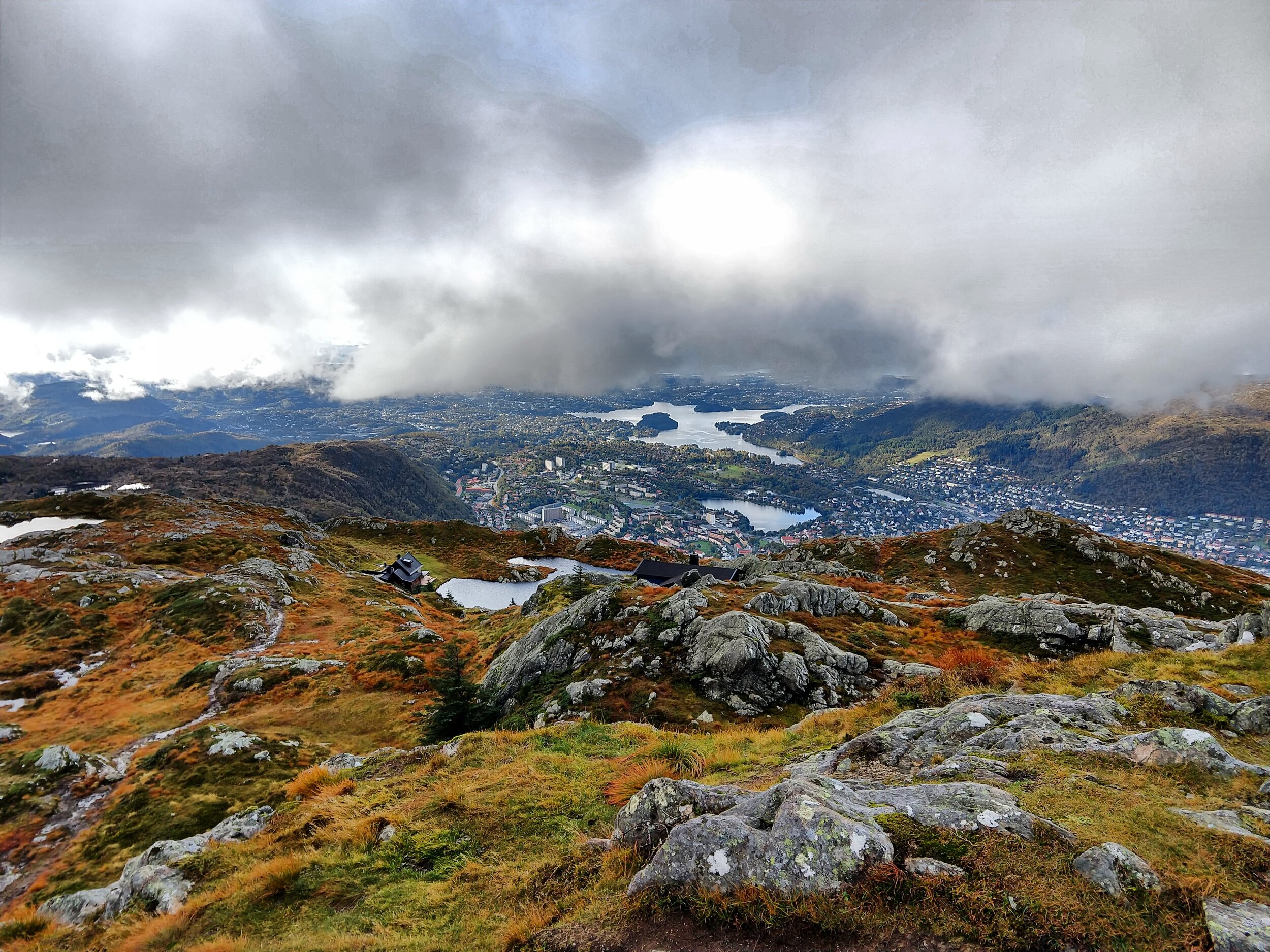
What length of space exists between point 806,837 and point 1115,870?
121 inches

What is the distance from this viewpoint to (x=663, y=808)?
7574 millimetres

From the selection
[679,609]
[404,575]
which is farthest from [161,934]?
[404,575]

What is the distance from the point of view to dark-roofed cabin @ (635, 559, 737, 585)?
57906mm

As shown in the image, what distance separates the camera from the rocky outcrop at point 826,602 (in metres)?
32.2

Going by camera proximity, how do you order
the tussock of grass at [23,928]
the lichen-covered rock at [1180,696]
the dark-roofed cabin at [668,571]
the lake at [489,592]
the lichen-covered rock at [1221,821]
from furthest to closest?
the lake at [489,592]
the dark-roofed cabin at [668,571]
the tussock of grass at [23,928]
the lichen-covered rock at [1180,696]
the lichen-covered rock at [1221,821]

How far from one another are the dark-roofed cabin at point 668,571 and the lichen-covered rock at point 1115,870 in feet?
171

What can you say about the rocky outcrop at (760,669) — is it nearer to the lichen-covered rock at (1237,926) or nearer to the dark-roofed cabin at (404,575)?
the lichen-covered rock at (1237,926)

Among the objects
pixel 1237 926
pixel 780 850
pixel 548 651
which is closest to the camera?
pixel 1237 926

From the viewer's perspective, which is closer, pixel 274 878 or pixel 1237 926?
pixel 1237 926

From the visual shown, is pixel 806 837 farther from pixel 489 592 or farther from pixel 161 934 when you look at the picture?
pixel 489 592

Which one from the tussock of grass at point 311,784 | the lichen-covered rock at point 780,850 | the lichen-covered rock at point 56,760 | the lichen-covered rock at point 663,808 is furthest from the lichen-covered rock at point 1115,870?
the lichen-covered rock at point 56,760

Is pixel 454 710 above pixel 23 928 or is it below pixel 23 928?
above

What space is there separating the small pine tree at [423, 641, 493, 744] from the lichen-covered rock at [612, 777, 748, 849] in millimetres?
14325

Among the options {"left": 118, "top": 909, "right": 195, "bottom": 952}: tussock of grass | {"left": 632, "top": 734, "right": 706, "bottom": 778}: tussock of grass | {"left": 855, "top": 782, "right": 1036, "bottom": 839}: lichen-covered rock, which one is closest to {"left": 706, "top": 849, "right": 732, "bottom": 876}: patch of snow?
{"left": 855, "top": 782, "right": 1036, "bottom": 839}: lichen-covered rock
